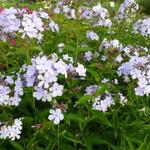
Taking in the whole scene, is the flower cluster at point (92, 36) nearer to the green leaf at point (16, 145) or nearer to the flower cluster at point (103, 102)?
the flower cluster at point (103, 102)

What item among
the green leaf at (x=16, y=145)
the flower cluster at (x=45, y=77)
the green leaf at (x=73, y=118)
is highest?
the flower cluster at (x=45, y=77)

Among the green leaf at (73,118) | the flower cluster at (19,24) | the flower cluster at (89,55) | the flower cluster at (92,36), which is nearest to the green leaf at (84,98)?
the green leaf at (73,118)

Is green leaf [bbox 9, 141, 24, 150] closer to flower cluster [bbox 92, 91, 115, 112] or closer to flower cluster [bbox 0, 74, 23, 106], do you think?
flower cluster [bbox 0, 74, 23, 106]

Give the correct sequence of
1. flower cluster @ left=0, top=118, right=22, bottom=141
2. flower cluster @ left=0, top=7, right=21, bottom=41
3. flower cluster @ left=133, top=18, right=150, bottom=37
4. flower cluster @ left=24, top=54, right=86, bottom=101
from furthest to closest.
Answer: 1. flower cluster @ left=133, top=18, right=150, bottom=37
2. flower cluster @ left=0, top=7, right=21, bottom=41
3. flower cluster @ left=0, top=118, right=22, bottom=141
4. flower cluster @ left=24, top=54, right=86, bottom=101

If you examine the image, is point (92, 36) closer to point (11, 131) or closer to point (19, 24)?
point (19, 24)

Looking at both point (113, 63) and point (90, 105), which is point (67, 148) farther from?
point (113, 63)

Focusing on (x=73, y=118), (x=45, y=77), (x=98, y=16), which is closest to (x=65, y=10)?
(x=98, y=16)

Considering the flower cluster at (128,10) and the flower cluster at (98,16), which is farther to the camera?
the flower cluster at (128,10)

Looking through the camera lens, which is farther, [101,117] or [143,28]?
[143,28]

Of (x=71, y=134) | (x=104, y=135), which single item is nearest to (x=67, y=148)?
(x=71, y=134)

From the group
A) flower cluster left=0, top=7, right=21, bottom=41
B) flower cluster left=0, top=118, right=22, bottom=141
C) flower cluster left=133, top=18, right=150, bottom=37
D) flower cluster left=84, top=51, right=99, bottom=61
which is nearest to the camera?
flower cluster left=0, top=118, right=22, bottom=141

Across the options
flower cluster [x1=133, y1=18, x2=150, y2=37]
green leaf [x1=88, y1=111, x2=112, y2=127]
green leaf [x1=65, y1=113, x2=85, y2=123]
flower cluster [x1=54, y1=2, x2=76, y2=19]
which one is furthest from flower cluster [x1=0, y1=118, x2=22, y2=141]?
flower cluster [x1=133, y1=18, x2=150, y2=37]
